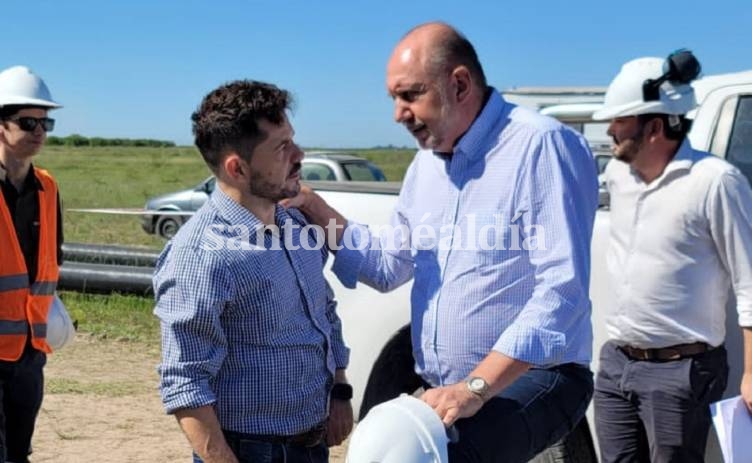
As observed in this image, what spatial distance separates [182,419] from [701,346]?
1.88 meters

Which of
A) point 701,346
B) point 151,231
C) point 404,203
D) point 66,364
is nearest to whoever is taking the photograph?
point 404,203

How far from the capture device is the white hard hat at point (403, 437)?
7.80 ft

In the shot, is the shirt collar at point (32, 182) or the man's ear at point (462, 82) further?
the shirt collar at point (32, 182)

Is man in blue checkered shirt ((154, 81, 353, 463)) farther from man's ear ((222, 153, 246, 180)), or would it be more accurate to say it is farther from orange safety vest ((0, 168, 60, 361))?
orange safety vest ((0, 168, 60, 361))

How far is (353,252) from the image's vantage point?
3.26m

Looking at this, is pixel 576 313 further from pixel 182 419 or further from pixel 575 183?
pixel 182 419

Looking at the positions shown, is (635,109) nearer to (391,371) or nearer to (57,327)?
(391,371)

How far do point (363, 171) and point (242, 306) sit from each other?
15.8m

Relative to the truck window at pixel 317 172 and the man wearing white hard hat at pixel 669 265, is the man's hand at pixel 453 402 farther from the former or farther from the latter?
the truck window at pixel 317 172

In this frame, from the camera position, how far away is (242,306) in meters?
2.68

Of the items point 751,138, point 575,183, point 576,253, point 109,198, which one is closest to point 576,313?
point 576,253

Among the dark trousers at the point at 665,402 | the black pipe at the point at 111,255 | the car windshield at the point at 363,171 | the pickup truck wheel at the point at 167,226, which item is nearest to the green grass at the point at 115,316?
the black pipe at the point at 111,255

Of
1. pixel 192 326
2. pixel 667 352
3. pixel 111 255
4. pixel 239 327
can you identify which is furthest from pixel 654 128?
pixel 111 255

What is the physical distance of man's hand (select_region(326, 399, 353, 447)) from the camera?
3080 mm
